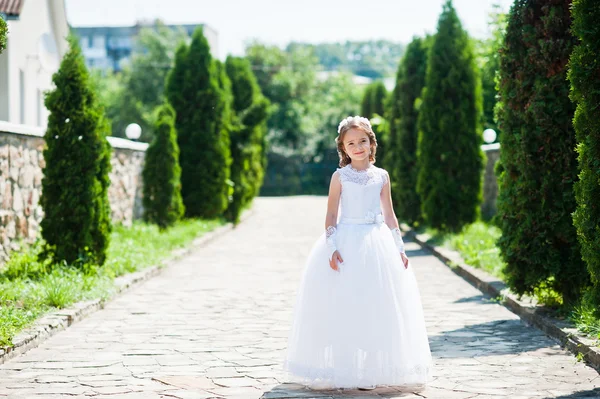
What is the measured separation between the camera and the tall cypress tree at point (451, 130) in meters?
18.8

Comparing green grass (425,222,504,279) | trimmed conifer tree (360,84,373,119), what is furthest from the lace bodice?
trimmed conifer tree (360,84,373,119)

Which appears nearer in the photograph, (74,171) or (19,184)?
(74,171)

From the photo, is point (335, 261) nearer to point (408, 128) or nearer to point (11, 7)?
point (11, 7)

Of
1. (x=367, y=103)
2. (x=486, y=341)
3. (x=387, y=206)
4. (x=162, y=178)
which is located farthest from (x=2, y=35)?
(x=367, y=103)

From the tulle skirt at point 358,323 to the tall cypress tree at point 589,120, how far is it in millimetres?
1621

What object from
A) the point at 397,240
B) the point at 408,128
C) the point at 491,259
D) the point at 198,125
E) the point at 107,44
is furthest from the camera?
the point at 107,44

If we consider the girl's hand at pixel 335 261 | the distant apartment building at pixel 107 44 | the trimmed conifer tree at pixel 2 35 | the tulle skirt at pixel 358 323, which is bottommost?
the tulle skirt at pixel 358 323

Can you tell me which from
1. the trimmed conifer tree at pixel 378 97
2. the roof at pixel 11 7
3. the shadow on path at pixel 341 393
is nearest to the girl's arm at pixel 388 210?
the shadow on path at pixel 341 393

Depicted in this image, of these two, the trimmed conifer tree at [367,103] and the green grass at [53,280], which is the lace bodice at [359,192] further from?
the trimmed conifer tree at [367,103]

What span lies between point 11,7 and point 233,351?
620 inches

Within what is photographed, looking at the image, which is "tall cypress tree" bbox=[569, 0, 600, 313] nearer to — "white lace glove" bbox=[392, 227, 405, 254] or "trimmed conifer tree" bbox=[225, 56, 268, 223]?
"white lace glove" bbox=[392, 227, 405, 254]

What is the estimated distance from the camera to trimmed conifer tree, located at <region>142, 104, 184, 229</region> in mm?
19672

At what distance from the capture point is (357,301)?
614cm

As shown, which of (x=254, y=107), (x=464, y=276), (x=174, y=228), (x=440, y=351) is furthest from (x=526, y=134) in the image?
(x=254, y=107)
